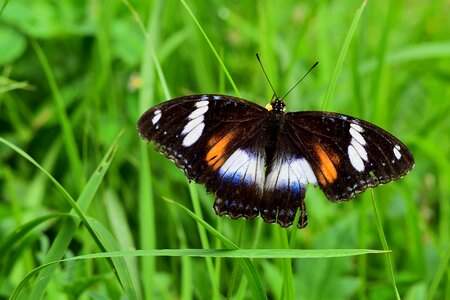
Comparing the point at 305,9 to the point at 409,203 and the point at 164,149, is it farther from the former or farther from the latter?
the point at 164,149

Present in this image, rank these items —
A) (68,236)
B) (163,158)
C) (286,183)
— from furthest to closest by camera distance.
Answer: (163,158), (286,183), (68,236)

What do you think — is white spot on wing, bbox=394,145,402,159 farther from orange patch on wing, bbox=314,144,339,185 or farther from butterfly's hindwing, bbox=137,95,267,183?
butterfly's hindwing, bbox=137,95,267,183

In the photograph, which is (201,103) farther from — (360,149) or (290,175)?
(360,149)

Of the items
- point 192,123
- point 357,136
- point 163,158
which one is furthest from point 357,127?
point 163,158

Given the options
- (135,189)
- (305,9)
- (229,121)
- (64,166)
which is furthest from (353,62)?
(305,9)

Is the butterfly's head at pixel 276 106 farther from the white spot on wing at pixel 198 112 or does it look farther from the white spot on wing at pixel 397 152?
the white spot on wing at pixel 397 152

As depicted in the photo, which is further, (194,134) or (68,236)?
(194,134)
